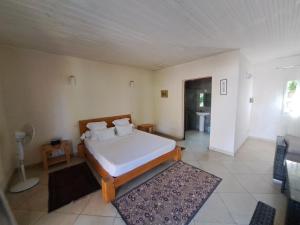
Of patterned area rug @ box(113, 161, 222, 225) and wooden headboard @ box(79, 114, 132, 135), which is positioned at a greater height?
wooden headboard @ box(79, 114, 132, 135)

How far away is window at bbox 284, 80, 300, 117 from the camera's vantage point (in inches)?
151

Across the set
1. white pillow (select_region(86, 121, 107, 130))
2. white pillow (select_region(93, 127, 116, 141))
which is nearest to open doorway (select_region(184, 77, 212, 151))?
white pillow (select_region(93, 127, 116, 141))

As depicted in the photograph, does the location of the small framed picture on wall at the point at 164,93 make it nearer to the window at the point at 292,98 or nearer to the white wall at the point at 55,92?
the white wall at the point at 55,92

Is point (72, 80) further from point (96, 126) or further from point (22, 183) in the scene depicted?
point (22, 183)

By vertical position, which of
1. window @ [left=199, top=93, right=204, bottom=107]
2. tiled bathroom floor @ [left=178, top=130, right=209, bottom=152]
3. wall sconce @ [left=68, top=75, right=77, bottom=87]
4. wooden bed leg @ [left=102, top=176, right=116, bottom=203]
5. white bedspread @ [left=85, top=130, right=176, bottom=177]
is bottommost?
tiled bathroom floor @ [left=178, top=130, right=209, bottom=152]

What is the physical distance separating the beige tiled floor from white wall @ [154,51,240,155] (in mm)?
829

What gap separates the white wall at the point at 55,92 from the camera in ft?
9.38

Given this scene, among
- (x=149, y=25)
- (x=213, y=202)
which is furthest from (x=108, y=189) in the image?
(x=149, y=25)

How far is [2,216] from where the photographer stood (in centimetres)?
141

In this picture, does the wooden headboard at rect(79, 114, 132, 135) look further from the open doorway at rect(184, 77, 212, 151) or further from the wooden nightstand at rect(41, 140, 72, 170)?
the open doorway at rect(184, 77, 212, 151)

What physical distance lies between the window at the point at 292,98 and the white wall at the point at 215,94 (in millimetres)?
2185

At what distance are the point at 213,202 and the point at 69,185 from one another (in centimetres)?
250

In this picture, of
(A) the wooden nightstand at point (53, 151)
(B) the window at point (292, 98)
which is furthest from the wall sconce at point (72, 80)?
(B) the window at point (292, 98)

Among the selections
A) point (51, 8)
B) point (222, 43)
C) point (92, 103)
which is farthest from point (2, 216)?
point (222, 43)
